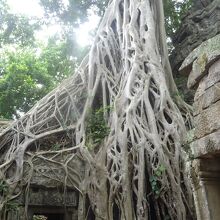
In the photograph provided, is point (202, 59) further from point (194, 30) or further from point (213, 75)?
point (194, 30)

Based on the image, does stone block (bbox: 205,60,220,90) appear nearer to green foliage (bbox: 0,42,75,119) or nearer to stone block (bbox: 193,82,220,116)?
stone block (bbox: 193,82,220,116)

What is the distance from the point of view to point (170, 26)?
28.9 ft

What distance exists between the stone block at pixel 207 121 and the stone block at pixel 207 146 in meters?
0.03

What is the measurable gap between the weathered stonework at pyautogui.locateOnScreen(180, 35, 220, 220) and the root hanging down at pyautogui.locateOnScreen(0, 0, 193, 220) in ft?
5.55

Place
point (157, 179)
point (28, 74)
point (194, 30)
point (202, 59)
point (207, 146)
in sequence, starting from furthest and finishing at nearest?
point (28, 74) → point (194, 30) → point (157, 179) → point (202, 59) → point (207, 146)

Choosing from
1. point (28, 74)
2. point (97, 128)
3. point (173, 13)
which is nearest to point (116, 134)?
point (97, 128)

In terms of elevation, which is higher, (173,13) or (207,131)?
(173,13)

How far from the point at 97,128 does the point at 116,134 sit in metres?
0.57

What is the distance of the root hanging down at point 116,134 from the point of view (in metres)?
3.72

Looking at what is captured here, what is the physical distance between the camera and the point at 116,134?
13.6 feet

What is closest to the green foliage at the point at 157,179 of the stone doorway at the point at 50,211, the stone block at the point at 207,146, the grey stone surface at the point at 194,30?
the stone doorway at the point at 50,211

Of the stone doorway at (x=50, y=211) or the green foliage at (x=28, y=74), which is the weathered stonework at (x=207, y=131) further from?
the green foliage at (x=28, y=74)

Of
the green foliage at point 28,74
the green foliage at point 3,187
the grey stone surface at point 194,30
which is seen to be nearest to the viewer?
the green foliage at point 3,187

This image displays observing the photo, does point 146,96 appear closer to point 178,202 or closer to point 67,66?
point 178,202
